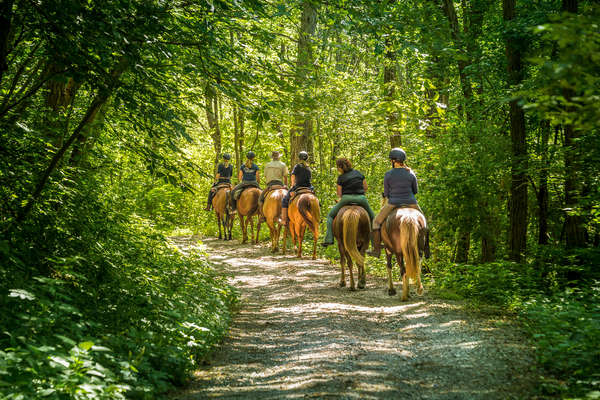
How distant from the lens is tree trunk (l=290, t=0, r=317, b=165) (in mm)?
7770

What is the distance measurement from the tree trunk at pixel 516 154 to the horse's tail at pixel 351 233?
344 centimetres

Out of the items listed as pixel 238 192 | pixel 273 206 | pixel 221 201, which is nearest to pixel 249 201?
pixel 238 192

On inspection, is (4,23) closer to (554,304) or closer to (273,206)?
(554,304)

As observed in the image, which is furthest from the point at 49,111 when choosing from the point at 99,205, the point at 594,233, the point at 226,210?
the point at 226,210

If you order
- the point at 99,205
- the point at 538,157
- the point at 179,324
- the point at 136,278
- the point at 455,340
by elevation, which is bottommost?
the point at 455,340

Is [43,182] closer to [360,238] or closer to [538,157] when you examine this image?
[360,238]

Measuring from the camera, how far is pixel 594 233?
9953 millimetres

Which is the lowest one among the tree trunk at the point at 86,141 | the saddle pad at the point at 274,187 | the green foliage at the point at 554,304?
the green foliage at the point at 554,304

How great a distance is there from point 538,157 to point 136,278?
8670 millimetres

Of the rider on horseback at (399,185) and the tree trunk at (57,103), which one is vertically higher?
the tree trunk at (57,103)

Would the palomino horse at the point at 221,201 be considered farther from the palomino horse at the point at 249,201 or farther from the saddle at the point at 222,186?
the palomino horse at the point at 249,201

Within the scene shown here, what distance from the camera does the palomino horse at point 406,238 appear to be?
A: 328 inches

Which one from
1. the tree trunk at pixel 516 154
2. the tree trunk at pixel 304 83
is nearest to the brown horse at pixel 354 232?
the tree trunk at pixel 304 83

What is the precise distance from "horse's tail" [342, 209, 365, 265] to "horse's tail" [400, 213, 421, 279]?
4.55 feet
